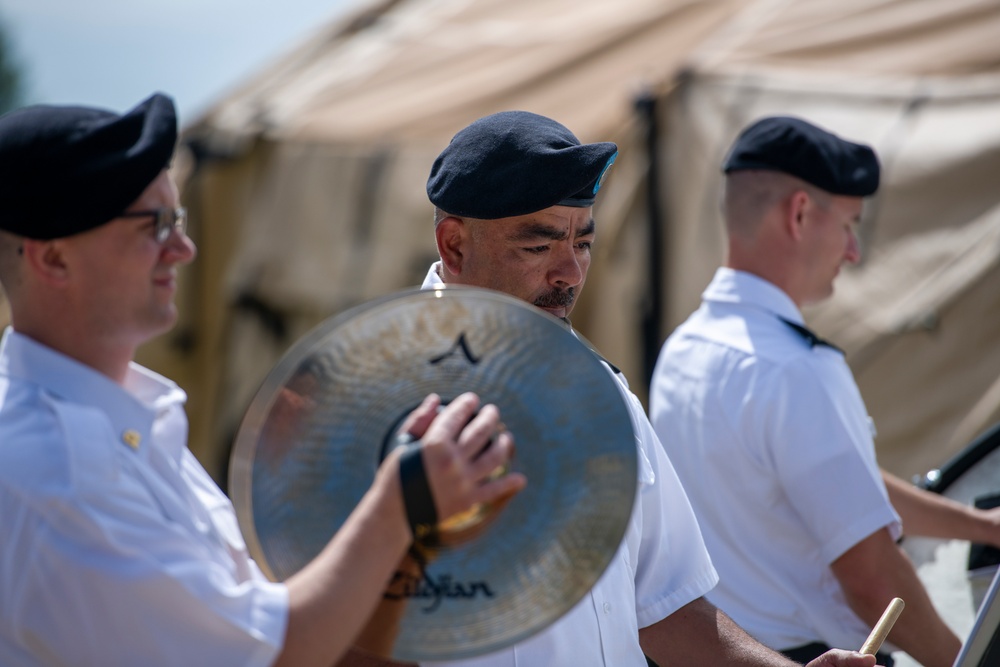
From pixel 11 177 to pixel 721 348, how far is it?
5.81 feet

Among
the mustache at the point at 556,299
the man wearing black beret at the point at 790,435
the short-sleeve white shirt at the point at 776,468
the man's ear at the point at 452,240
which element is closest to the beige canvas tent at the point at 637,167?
the man wearing black beret at the point at 790,435

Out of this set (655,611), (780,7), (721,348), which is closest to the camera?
(655,611)

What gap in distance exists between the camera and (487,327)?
4.68 feet

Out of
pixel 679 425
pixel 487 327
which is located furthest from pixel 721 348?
pixel 487 327

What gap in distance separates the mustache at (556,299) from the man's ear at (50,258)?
899 millimetres

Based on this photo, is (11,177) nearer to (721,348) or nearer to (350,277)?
(721,348)

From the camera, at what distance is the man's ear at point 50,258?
1.38 metres

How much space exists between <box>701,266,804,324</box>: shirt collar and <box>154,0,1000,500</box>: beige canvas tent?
1910 millimetres

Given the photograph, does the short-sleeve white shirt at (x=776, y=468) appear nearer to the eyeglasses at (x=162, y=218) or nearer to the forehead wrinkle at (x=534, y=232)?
the forehead wrinkle at (x=534, y=232)

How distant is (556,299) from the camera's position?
212 centimetres

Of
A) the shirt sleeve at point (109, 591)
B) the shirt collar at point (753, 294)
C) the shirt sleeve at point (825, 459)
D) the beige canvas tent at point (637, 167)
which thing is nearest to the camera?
the shirt sleeve at point (109, 591)

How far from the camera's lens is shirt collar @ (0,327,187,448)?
138 centimetres

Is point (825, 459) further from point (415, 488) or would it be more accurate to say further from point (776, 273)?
point (415, 488)

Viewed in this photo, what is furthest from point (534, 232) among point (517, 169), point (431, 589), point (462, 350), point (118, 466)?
point (118, 466)
